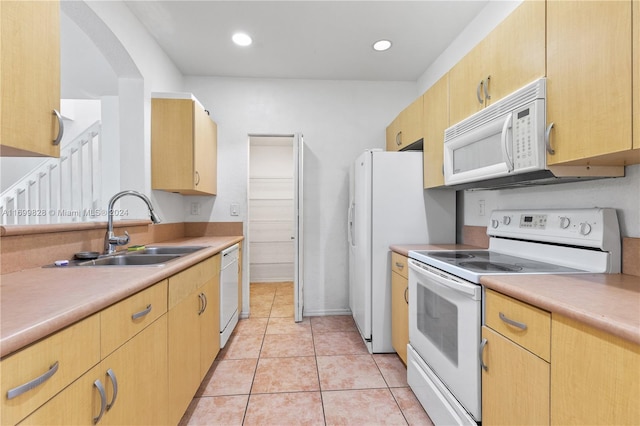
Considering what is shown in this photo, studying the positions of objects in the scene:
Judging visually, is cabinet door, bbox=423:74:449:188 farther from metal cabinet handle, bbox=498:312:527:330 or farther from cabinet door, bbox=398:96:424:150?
metal cabinet handle, bbox=498:312:527:330

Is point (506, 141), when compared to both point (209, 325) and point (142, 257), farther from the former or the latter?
point (142, 257)

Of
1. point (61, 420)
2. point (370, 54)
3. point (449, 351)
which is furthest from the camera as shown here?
point (370, 54)

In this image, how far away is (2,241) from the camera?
112 cm

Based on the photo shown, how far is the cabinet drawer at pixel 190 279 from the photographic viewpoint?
4.44 ft

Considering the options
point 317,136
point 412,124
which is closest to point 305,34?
point 317,136

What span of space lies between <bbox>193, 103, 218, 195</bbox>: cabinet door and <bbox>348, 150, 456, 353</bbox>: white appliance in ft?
4.66

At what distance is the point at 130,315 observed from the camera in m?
1.00

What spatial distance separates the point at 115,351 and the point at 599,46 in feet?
6.22

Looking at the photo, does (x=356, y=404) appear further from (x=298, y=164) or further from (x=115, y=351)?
(x=298, y=164)

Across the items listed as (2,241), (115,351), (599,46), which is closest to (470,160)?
(599,46)

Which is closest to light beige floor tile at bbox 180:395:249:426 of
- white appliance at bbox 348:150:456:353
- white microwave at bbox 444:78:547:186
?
white appliance at bbox 348:150:456:353

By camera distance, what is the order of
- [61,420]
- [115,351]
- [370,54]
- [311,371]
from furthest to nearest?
[370,54], [311,371], [115,351], [61,420]

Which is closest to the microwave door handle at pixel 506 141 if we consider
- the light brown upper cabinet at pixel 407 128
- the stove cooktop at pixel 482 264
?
the stove cooktop at pixel 482 264

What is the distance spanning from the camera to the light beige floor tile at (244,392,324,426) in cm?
156
